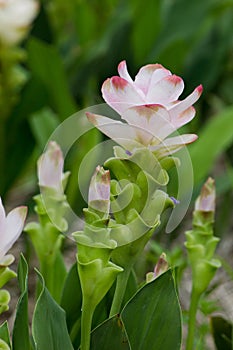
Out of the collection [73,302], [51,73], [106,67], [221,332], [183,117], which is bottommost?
[106,67]

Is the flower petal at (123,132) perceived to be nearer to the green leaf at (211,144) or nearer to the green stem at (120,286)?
the green stem at (120,286)

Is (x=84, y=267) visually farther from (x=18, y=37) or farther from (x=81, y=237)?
(x=18, y=37)

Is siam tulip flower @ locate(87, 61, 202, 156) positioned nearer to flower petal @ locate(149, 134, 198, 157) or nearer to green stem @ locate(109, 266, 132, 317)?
flower petal @ locate(149, 134, 198, 157)

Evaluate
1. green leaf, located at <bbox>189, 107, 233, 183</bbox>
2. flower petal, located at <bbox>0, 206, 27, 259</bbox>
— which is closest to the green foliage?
flower petal, located at <bbox>0, 206, 27, 259</bbox>

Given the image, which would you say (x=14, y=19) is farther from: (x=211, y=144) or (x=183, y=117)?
(x=183, y=117)

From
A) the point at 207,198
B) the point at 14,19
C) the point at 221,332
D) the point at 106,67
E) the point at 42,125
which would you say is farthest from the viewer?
the point at 106,67

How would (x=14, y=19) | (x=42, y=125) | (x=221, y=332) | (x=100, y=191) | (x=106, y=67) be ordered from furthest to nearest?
(x=106, y=67), (x=42, y=125), (x=14, y=19), (x=221, y=332), (x=100, y=191)

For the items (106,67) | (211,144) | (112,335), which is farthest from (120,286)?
(106,67)
